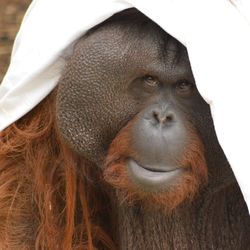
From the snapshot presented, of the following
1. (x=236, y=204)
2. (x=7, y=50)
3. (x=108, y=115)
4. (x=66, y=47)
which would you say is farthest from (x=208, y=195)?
(x=7, y=50)

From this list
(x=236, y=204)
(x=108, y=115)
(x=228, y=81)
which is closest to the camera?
(x=228, y=81)

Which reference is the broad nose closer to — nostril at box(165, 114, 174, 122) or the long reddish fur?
nostril at box(165, 114, 174, 122)

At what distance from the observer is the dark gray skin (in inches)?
82.5

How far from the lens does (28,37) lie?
2.27 m

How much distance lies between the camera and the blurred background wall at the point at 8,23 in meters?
3.42

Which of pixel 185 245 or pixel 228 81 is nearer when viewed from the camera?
pixel 228 81

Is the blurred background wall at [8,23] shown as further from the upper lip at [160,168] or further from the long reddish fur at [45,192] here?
the upper lip at [160,168]

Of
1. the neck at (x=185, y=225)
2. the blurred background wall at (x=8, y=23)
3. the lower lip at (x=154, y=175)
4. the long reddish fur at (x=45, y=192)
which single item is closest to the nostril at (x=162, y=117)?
the lower lip at (x=154, y=175)

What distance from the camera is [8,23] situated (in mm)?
3436

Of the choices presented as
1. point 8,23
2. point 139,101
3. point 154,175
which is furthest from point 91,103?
point 8,23

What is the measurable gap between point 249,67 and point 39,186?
653 mm

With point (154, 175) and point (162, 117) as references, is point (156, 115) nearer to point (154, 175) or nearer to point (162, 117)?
point (162, 117)

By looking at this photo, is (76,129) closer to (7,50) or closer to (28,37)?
(28,37)

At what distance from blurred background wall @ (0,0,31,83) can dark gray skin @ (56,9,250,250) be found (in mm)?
1204
